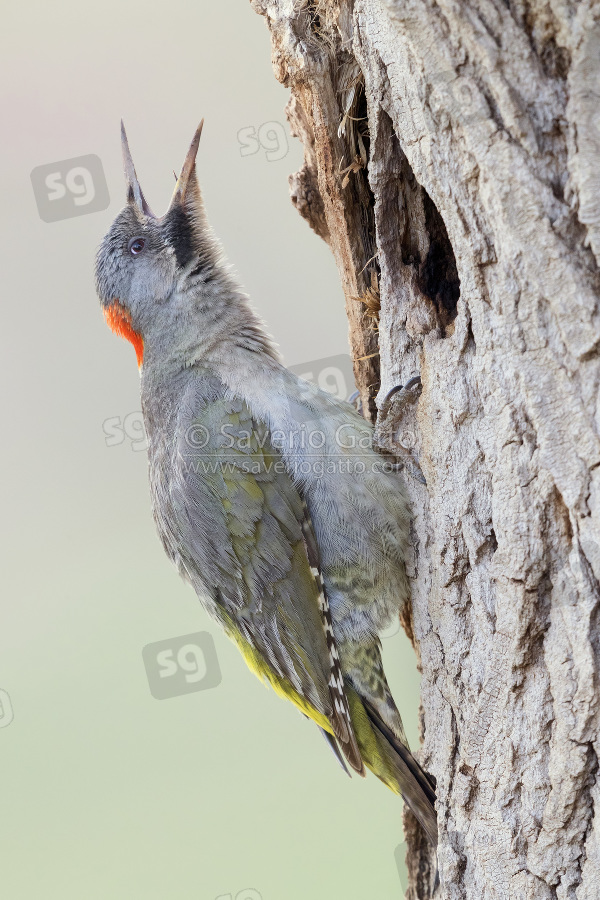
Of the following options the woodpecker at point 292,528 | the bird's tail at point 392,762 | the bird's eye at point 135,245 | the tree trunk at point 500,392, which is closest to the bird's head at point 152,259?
the bird's eye at point 135,245

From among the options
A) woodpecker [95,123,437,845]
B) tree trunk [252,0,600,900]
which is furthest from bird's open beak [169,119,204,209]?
tree trunk [252,0,600,900]

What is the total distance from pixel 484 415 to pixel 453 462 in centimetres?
19

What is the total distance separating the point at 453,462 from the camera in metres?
1.69

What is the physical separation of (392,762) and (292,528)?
30.5 inches

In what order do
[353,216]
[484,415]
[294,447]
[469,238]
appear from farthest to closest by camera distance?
[353,216] < [294,447] < [484,415] < [469,238]

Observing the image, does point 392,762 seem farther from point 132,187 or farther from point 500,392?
point 132,187

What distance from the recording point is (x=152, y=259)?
2.54 meters

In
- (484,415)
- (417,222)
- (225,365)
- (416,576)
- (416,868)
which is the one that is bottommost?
(416,868)

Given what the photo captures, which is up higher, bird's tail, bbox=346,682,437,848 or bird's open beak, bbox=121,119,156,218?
bird's open beak, bbox=121,119,156,218

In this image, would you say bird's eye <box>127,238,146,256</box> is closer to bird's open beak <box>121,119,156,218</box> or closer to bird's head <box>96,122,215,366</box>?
bird's head <box>96,122,215,366</box>

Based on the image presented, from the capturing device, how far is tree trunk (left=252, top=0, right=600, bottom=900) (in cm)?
130

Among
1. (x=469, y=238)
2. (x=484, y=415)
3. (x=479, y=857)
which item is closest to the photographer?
(x=469, y=238)

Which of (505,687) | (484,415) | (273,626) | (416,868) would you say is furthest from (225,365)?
(416,868)

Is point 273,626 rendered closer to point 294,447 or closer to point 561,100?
point 294,447
